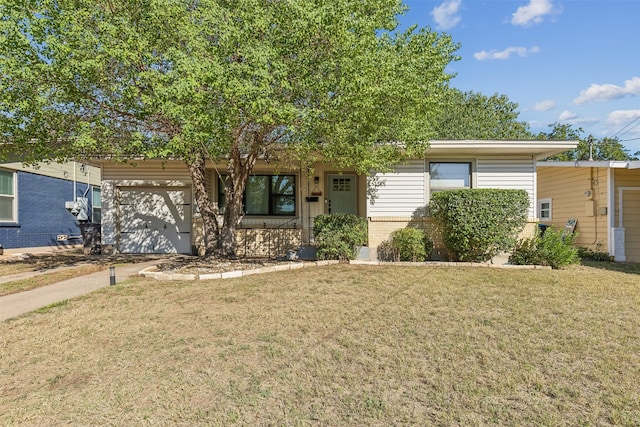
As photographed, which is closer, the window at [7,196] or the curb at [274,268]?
the curb at [274,268]

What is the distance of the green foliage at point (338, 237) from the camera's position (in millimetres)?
8336

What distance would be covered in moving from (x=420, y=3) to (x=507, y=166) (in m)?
5.20

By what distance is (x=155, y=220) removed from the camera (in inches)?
436

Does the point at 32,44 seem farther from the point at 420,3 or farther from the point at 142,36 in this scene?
the point at 420,3

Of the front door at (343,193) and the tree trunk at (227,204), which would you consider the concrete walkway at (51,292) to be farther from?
the front door at (343,193)

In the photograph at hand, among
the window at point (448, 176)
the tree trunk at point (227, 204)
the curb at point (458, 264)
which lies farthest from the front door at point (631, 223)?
the tree trunk at point (227, 204)

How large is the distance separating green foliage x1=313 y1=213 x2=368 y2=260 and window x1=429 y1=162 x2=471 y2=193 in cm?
258

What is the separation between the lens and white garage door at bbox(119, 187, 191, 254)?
36.2 feet

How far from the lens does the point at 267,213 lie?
439 inches

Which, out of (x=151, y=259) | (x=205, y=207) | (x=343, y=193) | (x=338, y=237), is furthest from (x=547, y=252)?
(x=151, y=259)

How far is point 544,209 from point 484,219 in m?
7.47

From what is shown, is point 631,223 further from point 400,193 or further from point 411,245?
point 411,245

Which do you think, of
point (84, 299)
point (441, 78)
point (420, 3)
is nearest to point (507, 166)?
point (441, 78)

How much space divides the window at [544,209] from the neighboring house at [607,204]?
1.24 metres
